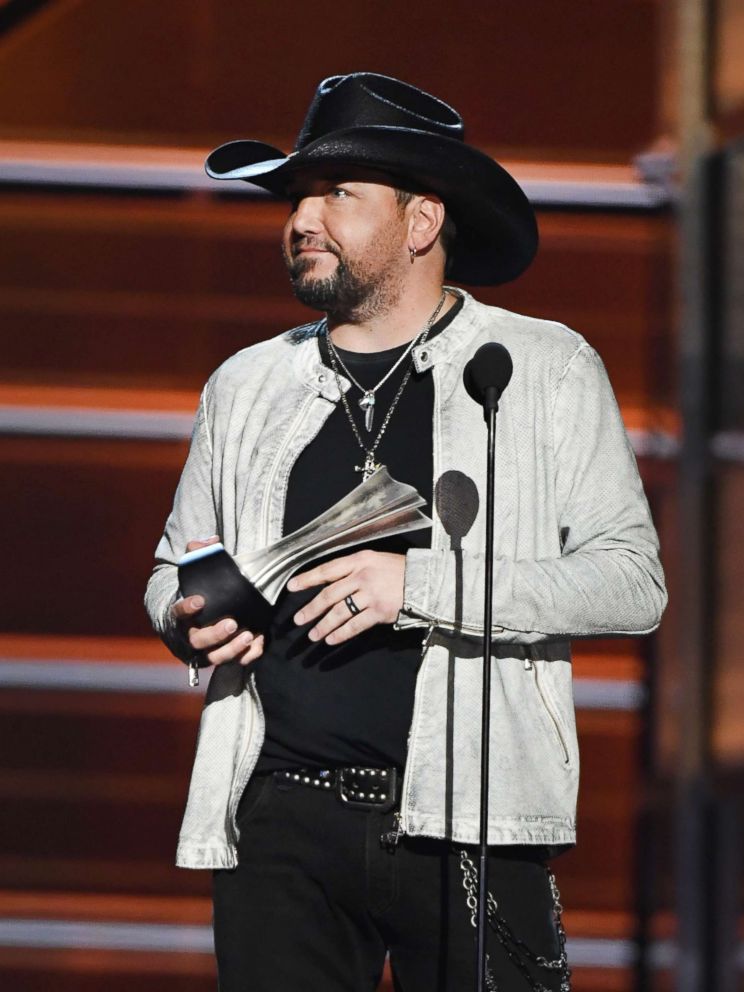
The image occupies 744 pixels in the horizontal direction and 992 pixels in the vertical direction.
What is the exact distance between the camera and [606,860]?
345 centimetres

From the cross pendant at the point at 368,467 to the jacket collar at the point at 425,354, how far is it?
0.15m

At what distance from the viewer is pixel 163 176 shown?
348cm

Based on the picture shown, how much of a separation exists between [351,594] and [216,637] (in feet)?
0.67

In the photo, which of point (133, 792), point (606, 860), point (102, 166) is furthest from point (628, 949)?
point (102, 166)

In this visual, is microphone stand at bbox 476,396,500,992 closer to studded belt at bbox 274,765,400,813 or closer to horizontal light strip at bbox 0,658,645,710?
studded belt at bbox 274,765,400,813

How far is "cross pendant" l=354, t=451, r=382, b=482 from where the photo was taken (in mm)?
2197

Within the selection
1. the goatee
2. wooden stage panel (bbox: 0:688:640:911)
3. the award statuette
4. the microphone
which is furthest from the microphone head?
wooden stage panel (bbox: 0:688:640:911)

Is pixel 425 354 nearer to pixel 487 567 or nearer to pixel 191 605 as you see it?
pixel 487 567

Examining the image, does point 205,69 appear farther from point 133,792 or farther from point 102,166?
point 133,792

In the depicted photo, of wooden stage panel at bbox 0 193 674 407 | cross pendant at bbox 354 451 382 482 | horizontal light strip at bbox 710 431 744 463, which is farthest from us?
wooden stage panel at bbox 0 193 674 407

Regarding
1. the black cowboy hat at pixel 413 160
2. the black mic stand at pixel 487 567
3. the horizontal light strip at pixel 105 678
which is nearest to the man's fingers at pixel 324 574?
the black mic stand at pixel 487 567

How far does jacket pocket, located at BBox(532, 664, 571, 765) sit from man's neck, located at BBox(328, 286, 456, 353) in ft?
2.02

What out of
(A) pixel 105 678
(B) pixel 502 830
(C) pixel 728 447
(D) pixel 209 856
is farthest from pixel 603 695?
(D) pixel 209 856

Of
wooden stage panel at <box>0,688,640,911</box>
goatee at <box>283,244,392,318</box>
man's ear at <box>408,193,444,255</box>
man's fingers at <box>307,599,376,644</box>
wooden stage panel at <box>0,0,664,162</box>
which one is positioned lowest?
wooden stage panel at <box>0,688,640,911</box>
